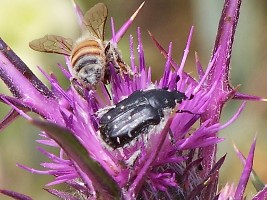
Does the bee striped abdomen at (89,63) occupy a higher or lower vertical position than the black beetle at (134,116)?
higher

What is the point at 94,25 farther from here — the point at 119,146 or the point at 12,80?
the point at 119,146

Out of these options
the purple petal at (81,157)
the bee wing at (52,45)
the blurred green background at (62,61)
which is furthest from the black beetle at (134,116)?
the blurred green background at (62,61)

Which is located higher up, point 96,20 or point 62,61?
point 96,20

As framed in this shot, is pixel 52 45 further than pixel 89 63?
Yes

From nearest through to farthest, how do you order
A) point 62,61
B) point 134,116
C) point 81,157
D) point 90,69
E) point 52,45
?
point 81,157
point 134,116
point 90,69
point 52,45
point 62,61

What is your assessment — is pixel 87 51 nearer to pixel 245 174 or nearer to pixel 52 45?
pixel 52 45

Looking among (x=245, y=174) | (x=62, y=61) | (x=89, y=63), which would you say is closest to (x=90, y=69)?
(x=89, y=63)

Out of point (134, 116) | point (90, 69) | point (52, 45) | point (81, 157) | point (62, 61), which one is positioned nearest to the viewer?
point (81, 157)

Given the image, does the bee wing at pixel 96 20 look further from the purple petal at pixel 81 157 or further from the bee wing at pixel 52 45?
the purple petal at pixel 81 157
